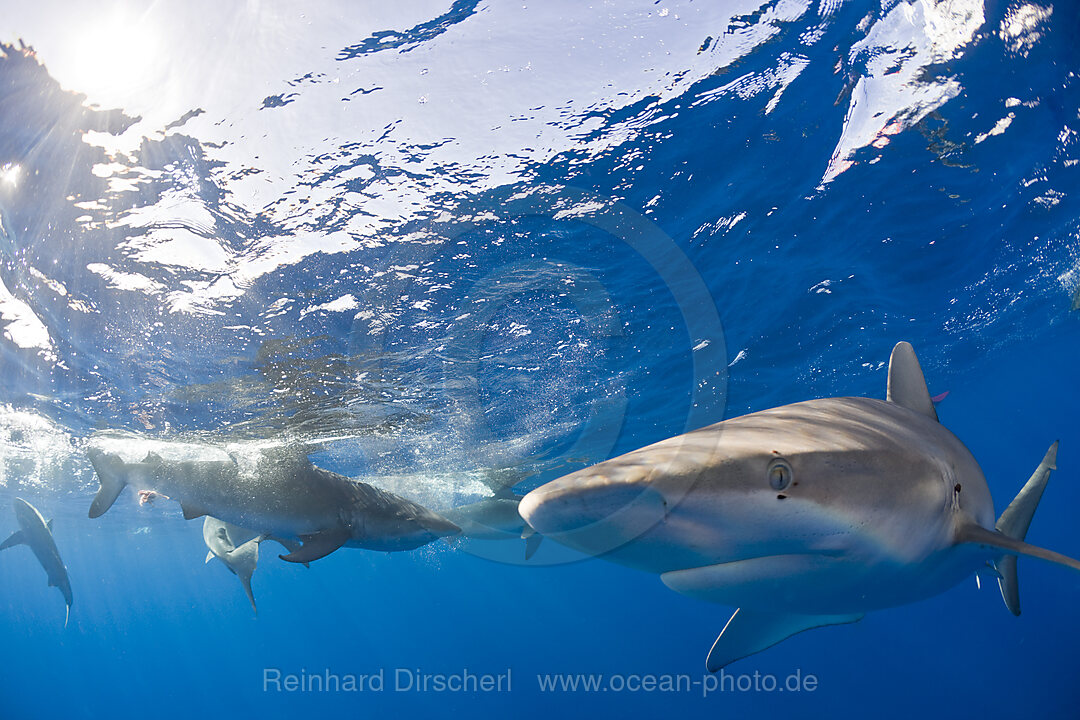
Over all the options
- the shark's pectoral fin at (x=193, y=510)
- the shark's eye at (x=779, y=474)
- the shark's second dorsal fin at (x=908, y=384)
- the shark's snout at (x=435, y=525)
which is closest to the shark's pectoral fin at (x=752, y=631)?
the shark's second dorsal fin at (x=908, y=384)

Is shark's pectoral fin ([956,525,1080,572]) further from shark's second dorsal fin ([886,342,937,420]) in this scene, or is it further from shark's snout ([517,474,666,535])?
shark's snout ([517,474,666,535])

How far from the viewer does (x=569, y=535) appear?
2014 millimetres

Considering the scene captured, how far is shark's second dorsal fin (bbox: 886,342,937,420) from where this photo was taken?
3.88 metres

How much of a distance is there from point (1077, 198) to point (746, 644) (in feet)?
46.9

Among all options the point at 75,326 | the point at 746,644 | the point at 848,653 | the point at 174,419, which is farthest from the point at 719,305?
the point at 848,653

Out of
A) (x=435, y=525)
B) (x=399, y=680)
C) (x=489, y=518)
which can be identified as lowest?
(x=399, y=680)

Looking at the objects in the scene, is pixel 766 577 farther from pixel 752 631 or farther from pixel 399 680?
pixel 399 680

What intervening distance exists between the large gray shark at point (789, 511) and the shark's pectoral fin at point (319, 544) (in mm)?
4945

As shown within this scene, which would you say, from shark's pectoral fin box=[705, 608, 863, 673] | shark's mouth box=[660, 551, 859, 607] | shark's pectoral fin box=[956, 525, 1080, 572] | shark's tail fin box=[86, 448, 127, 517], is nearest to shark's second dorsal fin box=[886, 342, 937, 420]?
shark's pectoral fin box=[956, 525, 1080, 572]

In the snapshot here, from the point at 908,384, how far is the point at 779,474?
2707mm

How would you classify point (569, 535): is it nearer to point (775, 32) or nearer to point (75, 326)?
point (775, 32)

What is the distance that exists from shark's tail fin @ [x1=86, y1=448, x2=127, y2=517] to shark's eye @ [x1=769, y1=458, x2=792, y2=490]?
8.48 meters

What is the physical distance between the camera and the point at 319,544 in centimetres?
610

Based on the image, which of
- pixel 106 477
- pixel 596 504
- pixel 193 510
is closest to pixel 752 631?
pixel 596 504
